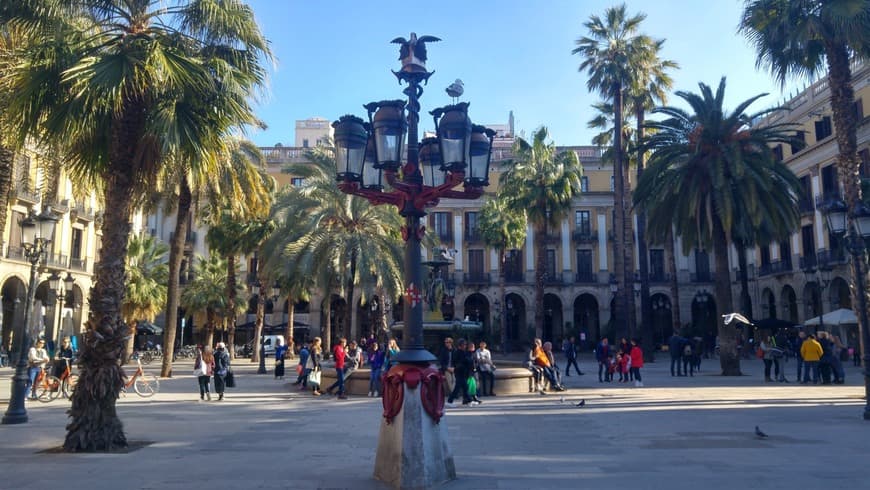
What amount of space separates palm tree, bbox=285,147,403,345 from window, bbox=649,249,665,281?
3102cm

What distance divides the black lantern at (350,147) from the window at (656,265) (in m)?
46.8

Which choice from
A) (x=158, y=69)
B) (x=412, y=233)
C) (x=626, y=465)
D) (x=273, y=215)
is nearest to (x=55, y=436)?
(x=158, y=69)

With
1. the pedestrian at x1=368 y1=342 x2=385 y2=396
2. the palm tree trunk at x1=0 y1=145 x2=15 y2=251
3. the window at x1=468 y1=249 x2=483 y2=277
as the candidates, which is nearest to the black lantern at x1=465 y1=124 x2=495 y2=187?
the pedestrian at x1=368 y1=342 x2=385 y2=396

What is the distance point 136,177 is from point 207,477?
4975 millimetres

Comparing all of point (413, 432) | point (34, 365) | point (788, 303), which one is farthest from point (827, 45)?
point (788, 303)

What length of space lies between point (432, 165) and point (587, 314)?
155 feet

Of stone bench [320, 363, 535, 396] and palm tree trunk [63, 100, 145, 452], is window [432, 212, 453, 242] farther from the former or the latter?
palm tree trunk [63, 100, 145, 452]

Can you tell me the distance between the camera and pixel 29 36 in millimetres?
9688

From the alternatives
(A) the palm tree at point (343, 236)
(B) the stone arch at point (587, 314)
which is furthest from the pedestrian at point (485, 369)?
(B) the stone arch at point (587, 314)

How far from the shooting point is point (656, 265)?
51.3 m

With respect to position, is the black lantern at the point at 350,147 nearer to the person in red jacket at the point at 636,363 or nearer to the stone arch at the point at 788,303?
the person in red jacket at the point at 636,363

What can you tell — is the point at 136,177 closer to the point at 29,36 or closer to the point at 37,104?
the point at 37,104

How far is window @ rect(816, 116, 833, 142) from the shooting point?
118 ft

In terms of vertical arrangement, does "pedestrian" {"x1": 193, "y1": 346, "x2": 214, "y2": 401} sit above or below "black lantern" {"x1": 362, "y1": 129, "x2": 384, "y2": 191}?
below
